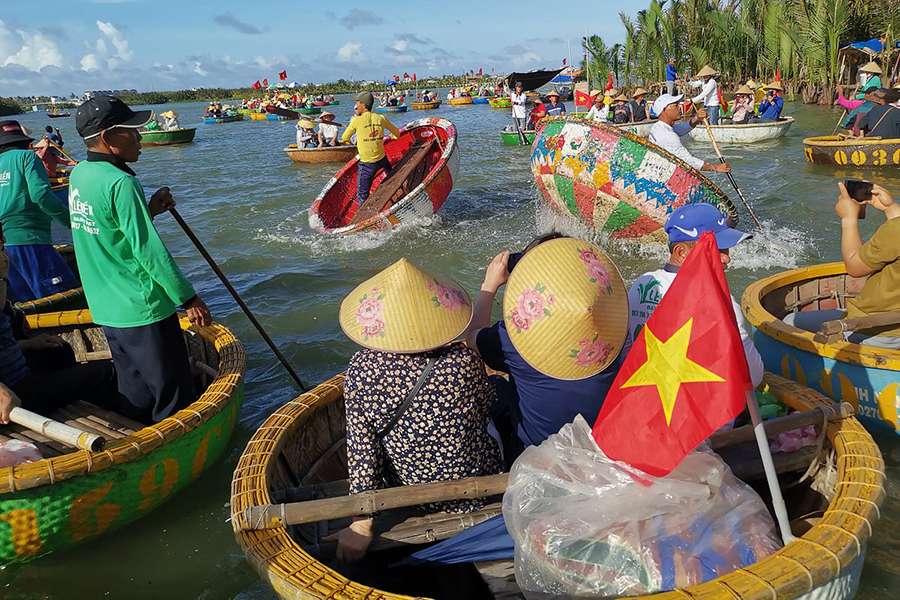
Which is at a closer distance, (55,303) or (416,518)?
(416,518)

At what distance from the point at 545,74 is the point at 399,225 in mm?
21759

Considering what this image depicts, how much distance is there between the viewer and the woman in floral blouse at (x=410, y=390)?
228 centimetres

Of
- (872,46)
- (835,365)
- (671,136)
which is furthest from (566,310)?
(872,46)

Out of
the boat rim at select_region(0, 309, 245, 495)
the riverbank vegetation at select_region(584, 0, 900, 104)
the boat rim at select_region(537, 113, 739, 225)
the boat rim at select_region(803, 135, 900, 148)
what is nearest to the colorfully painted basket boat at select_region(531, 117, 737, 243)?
the boat rim at select_region(537, 113, 739, 225)

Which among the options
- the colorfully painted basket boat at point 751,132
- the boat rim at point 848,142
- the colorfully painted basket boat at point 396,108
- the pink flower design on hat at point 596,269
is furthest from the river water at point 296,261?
the colorfully painted basket boat at point 396,108

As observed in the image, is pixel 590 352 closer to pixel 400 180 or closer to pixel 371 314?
pixel 371 314

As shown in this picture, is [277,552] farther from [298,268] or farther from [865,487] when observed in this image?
[298,268]

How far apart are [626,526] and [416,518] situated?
884mm

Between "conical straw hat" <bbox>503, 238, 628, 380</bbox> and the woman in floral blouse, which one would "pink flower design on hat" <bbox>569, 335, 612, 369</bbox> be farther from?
the woman in floral blouse

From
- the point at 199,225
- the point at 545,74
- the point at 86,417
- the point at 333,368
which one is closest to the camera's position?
the point at 86,417

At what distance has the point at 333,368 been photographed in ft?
18.5

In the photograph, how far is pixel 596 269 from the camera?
7.23ft

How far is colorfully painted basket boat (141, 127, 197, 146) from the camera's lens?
25.4 meters

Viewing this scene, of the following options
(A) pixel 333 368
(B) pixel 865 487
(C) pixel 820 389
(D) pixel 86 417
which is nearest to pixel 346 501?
(B) pixel 865 487
